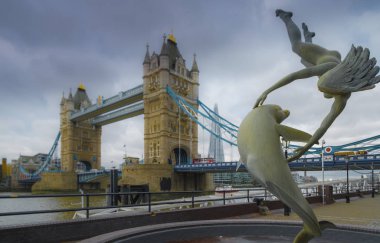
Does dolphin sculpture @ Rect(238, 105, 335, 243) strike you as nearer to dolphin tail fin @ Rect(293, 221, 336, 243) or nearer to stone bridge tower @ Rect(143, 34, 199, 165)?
dolphin tail fin @ Rect(293, 221, 336, 243)

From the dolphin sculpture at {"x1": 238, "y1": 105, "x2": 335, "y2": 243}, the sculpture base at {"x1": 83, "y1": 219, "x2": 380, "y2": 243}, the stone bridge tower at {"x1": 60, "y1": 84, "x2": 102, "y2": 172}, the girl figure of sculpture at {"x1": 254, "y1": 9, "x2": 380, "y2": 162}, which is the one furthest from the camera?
the stone bridge tower at {"x1": 60, "y1": 84, "x2": 102, "y2": 172}

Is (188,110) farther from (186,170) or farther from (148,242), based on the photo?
(148,242)

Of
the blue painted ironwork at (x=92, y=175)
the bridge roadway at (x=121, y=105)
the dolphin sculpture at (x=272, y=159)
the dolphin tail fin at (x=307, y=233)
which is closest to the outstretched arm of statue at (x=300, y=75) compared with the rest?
the dolphin sculpture at (x=272, y=159)

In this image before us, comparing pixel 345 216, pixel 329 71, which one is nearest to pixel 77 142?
pixel 345 216

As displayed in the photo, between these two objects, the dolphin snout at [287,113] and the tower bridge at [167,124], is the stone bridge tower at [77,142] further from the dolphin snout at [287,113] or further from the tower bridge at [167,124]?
the dolphin snout at [287,113]

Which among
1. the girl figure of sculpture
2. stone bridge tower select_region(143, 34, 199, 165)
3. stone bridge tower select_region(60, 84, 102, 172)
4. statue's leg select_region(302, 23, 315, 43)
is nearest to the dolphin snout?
the girl figure of sculpture

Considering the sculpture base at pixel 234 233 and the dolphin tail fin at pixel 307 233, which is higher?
the dolphin tail fin at pixel 307 233

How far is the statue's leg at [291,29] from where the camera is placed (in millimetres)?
4617

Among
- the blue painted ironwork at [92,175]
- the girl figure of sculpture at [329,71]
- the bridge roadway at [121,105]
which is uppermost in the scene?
the bridge roadway at [121,105]

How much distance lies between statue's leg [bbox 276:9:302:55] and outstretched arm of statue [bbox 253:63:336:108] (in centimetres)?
47

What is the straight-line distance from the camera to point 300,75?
4.42 meters

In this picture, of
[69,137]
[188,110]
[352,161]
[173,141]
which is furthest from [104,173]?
[352,161]

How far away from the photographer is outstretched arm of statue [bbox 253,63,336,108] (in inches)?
171

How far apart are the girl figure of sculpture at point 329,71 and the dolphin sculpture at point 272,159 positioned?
0.41m
